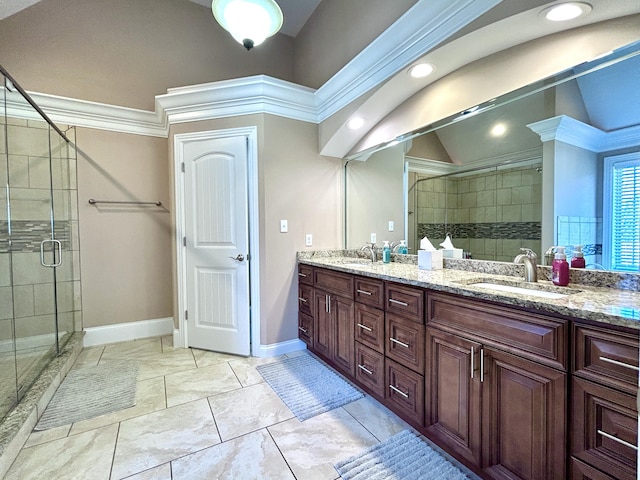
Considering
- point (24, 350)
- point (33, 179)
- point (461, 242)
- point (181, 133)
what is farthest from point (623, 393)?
point (33, 179)

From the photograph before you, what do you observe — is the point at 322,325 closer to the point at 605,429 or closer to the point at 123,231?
the point at 605,429

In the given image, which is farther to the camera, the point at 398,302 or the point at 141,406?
the point at 141,406

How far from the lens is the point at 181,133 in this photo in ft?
9.52

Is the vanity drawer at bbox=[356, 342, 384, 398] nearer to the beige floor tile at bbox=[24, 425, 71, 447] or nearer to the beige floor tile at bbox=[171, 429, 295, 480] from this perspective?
the beige floor tile at bbox=[171, 429, 295, 480]

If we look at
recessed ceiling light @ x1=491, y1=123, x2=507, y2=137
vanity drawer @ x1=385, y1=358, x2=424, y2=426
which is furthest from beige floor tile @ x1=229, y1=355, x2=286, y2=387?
recessed ceiling light @ x1=491, y1=123, x2=507, y2=137

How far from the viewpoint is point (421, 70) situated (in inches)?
81.4

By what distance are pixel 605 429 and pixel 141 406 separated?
2.41m

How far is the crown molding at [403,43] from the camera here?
1.65 metres

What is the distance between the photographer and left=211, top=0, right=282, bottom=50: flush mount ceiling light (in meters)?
1.56

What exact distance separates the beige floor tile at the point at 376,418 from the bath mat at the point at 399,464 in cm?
10

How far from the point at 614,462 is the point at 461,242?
1.40m

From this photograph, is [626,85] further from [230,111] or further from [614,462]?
[230,111]

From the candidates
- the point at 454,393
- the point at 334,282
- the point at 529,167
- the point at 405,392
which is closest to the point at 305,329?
the point at 334,282

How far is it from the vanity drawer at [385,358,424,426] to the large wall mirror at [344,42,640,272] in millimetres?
930
